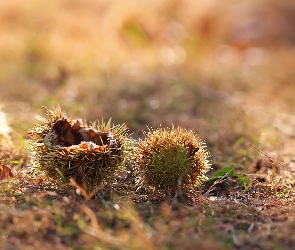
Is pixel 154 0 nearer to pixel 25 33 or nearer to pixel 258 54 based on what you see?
pixel 258 54

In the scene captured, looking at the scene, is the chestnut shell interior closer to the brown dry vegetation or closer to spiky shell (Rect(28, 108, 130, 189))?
spiky shell (Rect(28, 108, 130, 189))

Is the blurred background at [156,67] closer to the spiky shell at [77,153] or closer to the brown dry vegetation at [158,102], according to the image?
the brown dry vegetation at [158,102]

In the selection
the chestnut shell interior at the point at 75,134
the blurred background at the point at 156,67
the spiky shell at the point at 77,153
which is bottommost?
the spiky shell at the point at 77,153

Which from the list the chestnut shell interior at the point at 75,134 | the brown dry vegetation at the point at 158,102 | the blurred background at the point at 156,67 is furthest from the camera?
the blurred background at the point at 156,67

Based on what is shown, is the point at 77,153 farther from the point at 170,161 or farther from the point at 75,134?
the point at 170,161

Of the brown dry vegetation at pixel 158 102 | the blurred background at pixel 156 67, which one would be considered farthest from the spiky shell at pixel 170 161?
the blurred background at pixel 156 67

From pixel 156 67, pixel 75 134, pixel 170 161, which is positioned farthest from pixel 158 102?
pixel 170 161

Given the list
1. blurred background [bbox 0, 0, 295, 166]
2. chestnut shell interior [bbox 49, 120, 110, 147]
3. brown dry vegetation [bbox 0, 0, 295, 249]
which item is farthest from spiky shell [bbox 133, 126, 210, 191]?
blurred background [bbox 0, 0, 295, 166]
